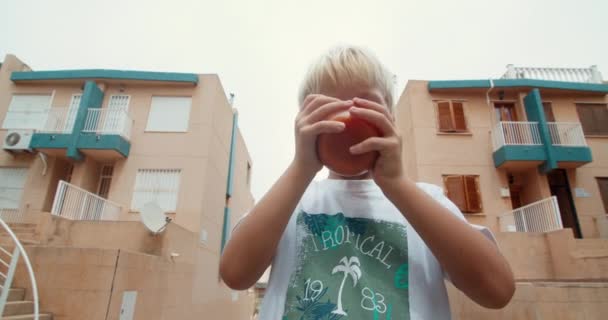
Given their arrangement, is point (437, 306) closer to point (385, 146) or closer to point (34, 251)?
point (385, 146)

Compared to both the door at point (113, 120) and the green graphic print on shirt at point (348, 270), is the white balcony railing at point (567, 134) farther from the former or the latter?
the door at point (113, 120)

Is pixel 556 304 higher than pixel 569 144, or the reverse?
pixel 569 144

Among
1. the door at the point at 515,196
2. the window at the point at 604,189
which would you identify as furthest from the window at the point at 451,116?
the window at the point at 604,189

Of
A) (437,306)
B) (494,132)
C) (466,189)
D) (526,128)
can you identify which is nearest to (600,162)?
(526,128)

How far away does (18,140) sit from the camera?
11.6 metres

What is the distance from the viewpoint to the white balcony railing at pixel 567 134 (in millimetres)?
11359

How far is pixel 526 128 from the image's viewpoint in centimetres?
1147

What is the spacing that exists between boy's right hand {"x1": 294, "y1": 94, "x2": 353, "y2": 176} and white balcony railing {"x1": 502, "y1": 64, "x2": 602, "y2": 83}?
15.6m

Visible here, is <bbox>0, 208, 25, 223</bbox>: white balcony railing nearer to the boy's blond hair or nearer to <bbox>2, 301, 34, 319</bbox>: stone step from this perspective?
<bbox>2, 301, 34, 319</bbox>: stone step

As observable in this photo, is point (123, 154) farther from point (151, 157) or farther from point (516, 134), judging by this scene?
point (516, 134)

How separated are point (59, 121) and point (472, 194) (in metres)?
16.3

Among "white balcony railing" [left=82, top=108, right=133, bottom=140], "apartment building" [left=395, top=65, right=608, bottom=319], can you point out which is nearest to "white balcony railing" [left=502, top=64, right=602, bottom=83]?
"apartment building" [left=395, top=65, right=608, bottom=319]

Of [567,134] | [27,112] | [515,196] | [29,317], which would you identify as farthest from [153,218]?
[567,134]

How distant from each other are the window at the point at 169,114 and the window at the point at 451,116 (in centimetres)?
1034
